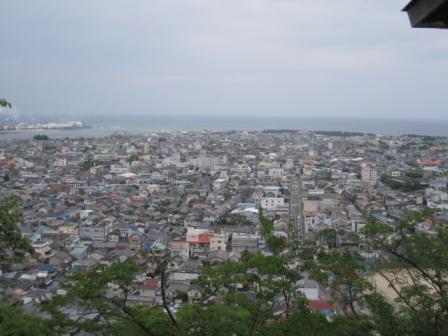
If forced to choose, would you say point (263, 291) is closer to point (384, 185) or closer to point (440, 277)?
point (440, 277)

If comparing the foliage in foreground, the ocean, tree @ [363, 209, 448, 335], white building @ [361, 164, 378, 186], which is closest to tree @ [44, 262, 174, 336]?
the foliage in foreground

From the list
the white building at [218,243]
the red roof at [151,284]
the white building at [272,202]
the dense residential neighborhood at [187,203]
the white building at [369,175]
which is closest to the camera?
the red roof at [151,284]

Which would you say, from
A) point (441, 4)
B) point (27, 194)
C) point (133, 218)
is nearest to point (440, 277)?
point (441, 4)

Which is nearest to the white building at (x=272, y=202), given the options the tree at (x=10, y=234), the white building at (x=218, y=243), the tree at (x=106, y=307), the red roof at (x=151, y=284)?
the white building at (x=218, y=243)

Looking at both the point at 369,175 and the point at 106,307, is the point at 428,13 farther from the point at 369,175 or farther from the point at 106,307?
the point at 369,175

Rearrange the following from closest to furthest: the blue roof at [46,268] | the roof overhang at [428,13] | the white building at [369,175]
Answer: the roof overhang at [428,13]
the blue roof at [46,268]
the white building at [369,175]

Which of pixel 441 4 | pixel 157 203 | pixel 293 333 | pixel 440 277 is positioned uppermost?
pixel 441 4

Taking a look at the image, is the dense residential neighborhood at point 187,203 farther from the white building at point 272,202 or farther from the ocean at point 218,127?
the ocean at point 218,127

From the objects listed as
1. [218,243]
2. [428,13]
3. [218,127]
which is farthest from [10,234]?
[218,127]
